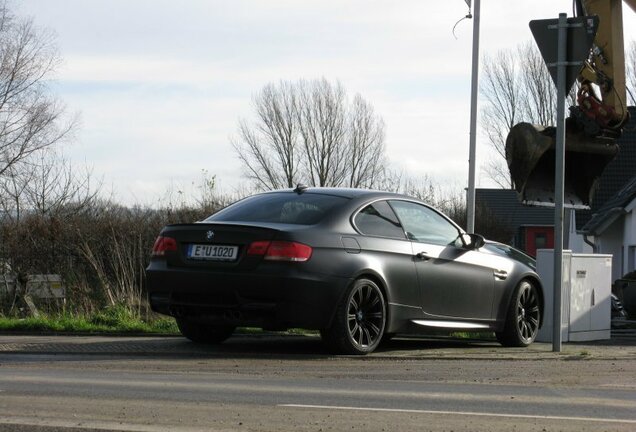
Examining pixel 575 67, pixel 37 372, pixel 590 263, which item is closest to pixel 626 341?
pixel 590 263

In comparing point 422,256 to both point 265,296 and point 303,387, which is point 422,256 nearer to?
point 265,296

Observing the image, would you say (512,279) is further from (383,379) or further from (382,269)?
(383,379)

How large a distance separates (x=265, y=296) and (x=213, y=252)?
72 cm

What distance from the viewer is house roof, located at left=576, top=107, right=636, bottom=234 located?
1597 inches

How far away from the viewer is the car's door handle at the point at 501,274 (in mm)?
13062

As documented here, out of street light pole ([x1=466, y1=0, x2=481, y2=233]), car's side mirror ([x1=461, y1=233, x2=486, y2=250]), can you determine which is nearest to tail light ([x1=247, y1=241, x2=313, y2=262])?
car's side mirror ([x1=461, y1=233, x2=486, y2=250])

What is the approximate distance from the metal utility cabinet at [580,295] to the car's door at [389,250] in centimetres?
332

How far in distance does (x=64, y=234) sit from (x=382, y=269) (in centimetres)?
880

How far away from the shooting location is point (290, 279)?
35.4ft

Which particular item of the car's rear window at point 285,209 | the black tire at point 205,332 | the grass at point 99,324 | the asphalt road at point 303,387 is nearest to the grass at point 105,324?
the grass at point 99,324

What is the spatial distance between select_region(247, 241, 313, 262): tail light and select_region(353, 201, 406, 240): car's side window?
896 mm

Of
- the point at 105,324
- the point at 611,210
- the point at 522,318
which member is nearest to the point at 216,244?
the point at 522,318

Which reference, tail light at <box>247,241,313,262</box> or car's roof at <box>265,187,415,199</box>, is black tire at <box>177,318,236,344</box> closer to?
car's roof at <box>265,187,415,199</box>

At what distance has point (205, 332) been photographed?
491 inches
